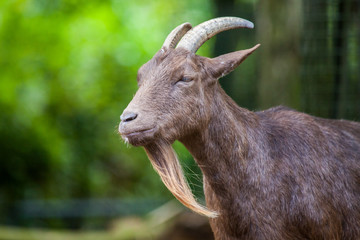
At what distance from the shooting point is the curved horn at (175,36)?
4137 mm

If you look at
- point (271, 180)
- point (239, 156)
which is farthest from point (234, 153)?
point (271, 180)

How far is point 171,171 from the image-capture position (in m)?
3.94

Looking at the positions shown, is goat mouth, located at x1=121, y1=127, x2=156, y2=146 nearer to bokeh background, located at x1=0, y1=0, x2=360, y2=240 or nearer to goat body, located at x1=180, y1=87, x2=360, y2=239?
goat body, located at x1=180, y1=87, x2=360, y2=239

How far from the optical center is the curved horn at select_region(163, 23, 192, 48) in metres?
4.14

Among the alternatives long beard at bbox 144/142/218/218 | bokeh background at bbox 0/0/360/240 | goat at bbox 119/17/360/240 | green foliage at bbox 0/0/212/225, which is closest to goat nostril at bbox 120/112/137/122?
goat at bbox 119/17/360/240

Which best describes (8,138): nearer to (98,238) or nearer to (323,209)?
(98,238)

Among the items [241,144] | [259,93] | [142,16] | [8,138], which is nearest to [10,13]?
[8,138]

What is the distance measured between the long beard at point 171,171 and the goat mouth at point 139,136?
136mm

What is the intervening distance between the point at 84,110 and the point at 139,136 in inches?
389

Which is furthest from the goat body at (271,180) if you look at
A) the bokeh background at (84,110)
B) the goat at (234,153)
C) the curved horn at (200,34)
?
the bokeh background at (84,110)

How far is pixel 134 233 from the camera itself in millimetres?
10422

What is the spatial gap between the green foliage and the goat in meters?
8.06

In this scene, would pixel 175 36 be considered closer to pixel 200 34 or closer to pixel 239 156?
pixel 200 34

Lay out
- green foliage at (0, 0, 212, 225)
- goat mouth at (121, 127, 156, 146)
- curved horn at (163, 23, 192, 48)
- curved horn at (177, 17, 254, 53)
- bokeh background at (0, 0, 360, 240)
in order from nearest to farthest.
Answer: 1. goat mouth at (121, 127, 156, 146)
2. curved horn at (177, 17, 254, 53)
3. curved horn at (163, 23, 192, 48)
4. bokeh background at (0, 0, 360, 240)
5. green foliage at (0, 0, 212, 225)
